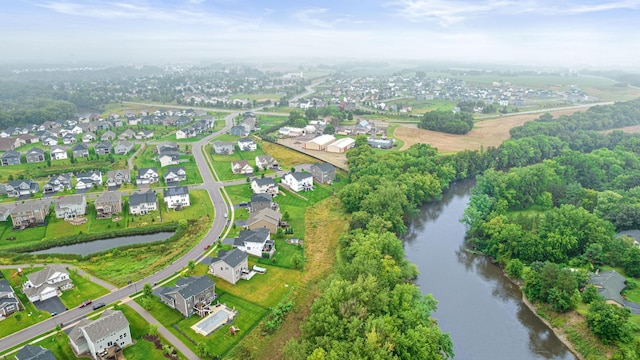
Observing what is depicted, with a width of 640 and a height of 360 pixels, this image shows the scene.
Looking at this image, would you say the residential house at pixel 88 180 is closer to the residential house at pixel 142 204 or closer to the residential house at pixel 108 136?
the residential house at pixel 142 204

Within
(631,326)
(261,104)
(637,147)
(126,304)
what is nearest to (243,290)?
(126,304)

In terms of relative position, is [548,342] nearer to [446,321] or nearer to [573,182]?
[446,321]

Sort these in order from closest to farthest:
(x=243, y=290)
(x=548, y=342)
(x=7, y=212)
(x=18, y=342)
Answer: (x=18, y=342)
(x=548, y=342)
(x=243, y=290)
(x=7, y=212)

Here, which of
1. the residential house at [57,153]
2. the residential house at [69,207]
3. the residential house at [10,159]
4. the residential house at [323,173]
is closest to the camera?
the residential house at [69,207]

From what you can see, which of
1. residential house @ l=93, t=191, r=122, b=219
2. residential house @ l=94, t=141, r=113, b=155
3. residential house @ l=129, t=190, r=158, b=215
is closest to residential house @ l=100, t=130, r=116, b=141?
residential house @ l=94, t=141, r=113, b=155

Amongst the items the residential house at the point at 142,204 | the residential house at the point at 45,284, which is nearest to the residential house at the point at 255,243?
the residential house at the point at 45,284

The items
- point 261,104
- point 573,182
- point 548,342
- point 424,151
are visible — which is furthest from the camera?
point 261,104

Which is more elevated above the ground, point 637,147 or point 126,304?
point 637,147
